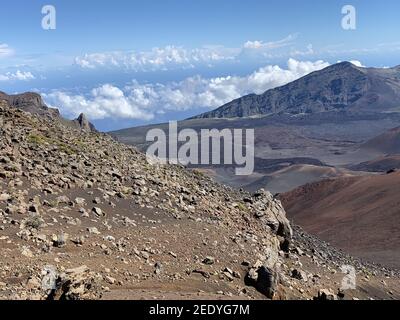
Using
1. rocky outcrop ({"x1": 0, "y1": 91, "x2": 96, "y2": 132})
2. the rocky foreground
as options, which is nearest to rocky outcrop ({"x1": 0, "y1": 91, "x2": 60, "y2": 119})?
rocky outcrop ({"x1": 0, "y1": 91, "x2": 96, "y2": 132})

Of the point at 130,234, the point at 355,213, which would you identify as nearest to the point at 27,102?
the point at 355,213

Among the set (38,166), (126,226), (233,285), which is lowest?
(233,285)

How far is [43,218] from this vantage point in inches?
623

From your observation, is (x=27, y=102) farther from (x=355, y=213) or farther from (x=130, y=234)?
(x=130, y=234)

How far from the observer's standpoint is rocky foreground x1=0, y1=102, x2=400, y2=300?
13.0 metres

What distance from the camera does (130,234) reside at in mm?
16547

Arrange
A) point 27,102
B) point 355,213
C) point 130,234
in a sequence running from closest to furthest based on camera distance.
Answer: point 130,234 → point 355,213 → point 27,102

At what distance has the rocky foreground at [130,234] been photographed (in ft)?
42.8

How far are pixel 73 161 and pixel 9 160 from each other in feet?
9.23

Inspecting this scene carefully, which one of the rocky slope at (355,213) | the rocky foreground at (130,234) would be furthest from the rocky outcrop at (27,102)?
the rocky foreground at (130,234)

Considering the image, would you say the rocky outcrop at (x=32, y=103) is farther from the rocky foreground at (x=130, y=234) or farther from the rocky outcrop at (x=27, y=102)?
the rocky foreground at (x=130, y=234)

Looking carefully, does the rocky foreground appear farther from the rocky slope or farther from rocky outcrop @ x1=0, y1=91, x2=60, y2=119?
rocky outcrop @ x1=0, y1=91, x2=60, y2=119
